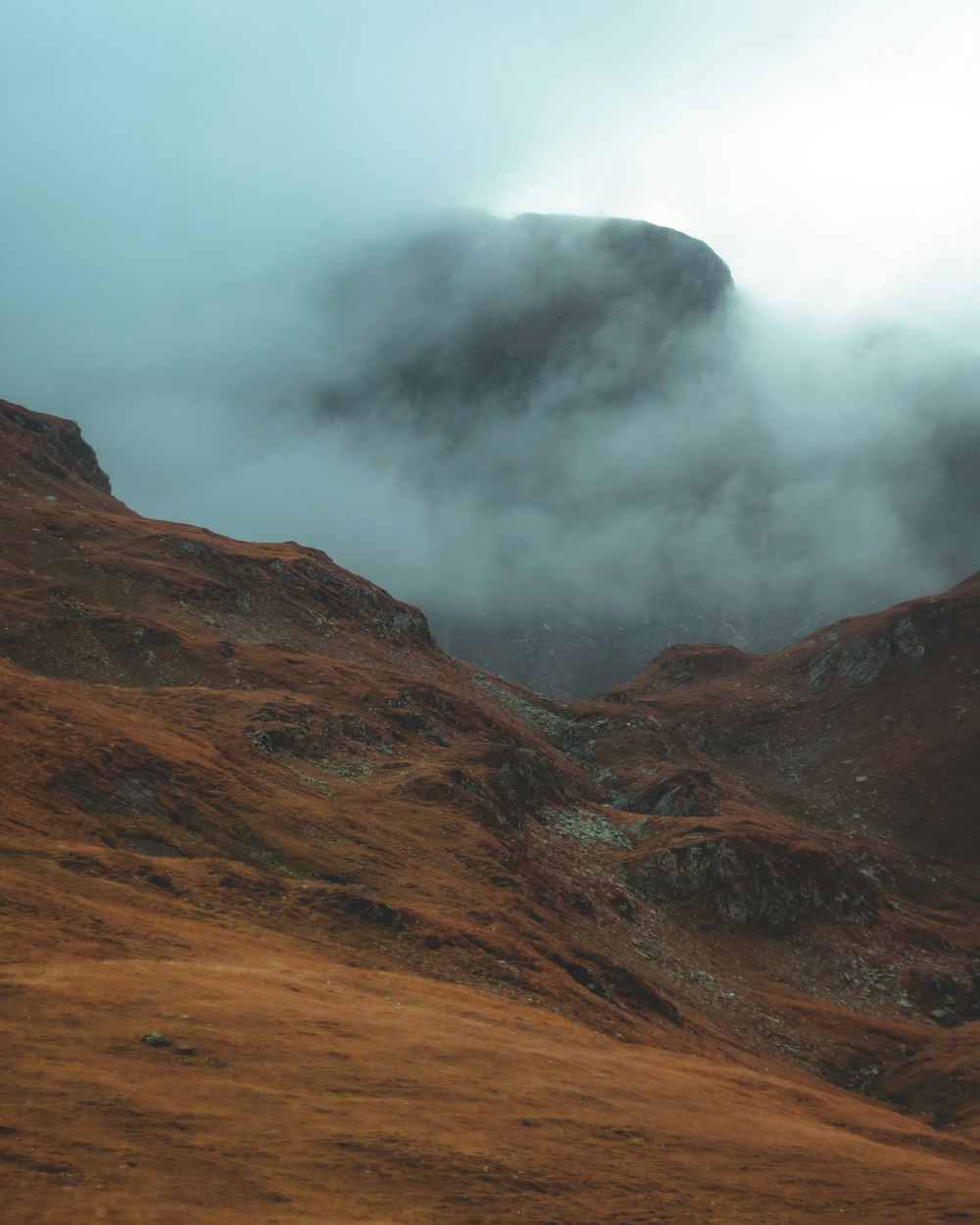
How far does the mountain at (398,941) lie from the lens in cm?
1561

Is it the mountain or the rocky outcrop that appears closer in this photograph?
the mountain

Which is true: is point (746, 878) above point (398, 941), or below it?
above

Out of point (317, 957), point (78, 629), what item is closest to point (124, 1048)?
point (317, 957)

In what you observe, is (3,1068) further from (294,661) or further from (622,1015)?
(294,661)

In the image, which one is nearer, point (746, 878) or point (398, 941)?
point (398, 941)

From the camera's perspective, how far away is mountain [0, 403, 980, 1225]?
15.6m

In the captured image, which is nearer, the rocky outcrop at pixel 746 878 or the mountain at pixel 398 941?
the mountain at pixel 398 941

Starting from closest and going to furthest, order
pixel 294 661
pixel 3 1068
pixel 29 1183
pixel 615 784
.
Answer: pixel 29 1183 < pixel 3 1068 < pixel 294 661 < pixel 615 784

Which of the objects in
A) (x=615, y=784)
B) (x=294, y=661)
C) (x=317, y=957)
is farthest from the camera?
(x=615, y=784)

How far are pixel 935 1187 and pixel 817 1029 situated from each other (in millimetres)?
31831

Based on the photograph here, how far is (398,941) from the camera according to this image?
33.3 m

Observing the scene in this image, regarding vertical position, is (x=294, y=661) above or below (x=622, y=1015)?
above

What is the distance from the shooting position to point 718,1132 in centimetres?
2161

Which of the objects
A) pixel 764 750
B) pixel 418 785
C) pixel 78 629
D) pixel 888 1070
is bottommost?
pixel 888 1070
